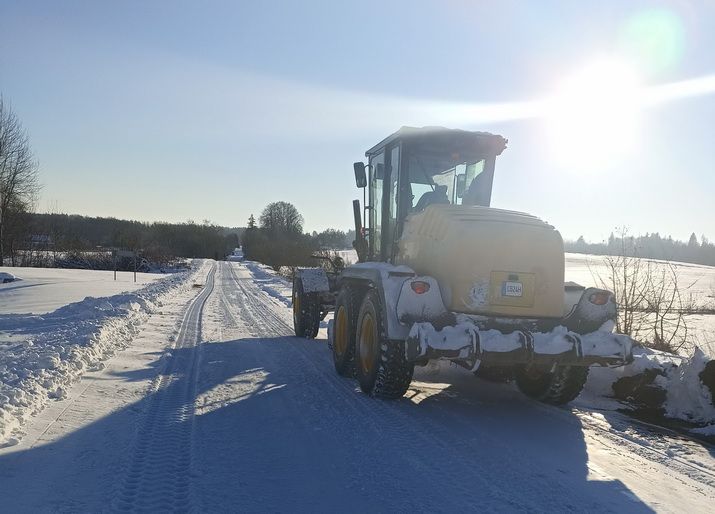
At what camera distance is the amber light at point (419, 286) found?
5496mm

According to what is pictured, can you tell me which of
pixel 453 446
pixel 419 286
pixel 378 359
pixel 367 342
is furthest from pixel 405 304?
pixel 453 446

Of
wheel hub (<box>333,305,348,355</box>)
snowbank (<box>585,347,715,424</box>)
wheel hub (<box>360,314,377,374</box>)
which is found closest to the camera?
snowbank (<box>585,347,715,424</box>)

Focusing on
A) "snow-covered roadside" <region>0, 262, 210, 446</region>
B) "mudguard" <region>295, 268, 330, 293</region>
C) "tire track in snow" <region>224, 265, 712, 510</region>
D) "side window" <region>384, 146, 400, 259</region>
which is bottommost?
"tire track in snow" <region>224, 265, 712, 510</region>

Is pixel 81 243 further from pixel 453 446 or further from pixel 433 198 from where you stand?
pixel 453 446

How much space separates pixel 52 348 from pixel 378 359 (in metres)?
4.62

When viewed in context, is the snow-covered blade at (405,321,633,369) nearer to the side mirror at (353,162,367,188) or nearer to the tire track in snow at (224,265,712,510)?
the tire track in snow at (224,265,712,510)

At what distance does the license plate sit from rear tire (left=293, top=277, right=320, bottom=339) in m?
5.92

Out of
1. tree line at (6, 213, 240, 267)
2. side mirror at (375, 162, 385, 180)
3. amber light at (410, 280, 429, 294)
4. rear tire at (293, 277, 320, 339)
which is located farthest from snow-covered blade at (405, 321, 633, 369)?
tree line at (6, 213, 240, 267)

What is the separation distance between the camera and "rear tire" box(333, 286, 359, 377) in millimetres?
7223

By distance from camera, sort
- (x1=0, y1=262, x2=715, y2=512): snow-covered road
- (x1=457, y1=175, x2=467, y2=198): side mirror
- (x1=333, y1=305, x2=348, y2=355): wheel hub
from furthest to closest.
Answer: (x1=333, y1=305, x2=348, y2=355): wheel hub, (x1=457, y1=175, x2=467, y2=198): side mirror, (x1=0, y1=262, x2=715, y2=512): snow-covered road

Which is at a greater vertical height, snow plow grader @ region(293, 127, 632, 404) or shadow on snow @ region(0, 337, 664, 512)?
snow plow grader @ region(293, 127, 632, 404)

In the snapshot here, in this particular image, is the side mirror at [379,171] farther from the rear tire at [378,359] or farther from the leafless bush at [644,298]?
the leafless bush at [644,298]

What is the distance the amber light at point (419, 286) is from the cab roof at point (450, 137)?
7.14 feet

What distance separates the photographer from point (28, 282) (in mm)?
24453
